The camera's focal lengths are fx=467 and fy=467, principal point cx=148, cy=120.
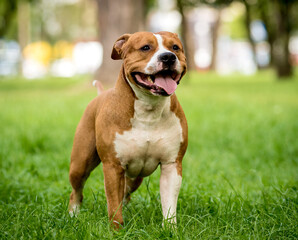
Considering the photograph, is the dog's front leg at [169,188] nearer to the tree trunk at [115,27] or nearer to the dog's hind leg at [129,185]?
the dog's hind leg at [129,185]

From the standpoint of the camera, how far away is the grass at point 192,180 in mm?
3348

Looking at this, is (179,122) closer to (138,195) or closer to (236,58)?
(138,195)

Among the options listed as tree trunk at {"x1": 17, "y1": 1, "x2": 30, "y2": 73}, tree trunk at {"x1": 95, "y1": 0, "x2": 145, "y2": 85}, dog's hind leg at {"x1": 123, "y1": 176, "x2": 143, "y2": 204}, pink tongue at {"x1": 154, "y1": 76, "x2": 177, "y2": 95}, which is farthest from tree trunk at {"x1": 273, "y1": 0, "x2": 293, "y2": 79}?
tree trunk at {"x1": 17, "y1": 1, "x2": 30, "y2": 73}

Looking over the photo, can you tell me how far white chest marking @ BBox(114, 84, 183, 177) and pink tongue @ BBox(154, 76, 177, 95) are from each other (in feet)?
0.54

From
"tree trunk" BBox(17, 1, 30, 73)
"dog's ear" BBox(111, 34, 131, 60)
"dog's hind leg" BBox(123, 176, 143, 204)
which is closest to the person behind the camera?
"dog's ear" BBox(111, 34, 131, 60)

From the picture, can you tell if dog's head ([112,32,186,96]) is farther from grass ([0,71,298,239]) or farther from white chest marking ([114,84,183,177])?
grass ([0,71,298,239])

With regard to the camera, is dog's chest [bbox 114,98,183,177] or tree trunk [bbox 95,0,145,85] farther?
tree trunk [bbox 95,0,145,85]

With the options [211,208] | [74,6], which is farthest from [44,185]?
[74,6]

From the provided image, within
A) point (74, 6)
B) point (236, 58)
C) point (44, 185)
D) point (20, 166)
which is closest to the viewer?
point (44, 185)

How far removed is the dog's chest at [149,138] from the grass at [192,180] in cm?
47

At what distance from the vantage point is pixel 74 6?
54688 millimetres

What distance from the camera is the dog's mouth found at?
322cm

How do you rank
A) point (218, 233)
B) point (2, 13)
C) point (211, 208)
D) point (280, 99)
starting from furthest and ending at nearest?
point (2, 13) → point (280, 99) → point (211, 208) → point (218, 233)

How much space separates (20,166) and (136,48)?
3133 mm
